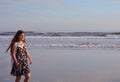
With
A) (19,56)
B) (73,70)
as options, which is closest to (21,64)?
(19,56)

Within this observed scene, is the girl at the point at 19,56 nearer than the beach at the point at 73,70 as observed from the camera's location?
Yes

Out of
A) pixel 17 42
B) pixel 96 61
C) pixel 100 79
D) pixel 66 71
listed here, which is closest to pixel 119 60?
pixel 96 61

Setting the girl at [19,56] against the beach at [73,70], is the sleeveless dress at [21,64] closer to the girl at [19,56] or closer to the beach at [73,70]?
the girl at [19,56]

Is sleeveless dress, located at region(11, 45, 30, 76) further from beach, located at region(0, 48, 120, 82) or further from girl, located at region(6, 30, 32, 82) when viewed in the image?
beach, located at region(0, 48, 120, 82)

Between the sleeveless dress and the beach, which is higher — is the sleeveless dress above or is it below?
above

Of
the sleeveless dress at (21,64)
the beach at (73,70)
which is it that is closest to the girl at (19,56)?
the sleeveless dress at (21,64)

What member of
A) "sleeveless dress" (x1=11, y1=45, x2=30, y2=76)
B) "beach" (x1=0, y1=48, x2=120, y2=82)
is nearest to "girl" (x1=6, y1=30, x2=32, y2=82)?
"sleeveless dress" (x1=11, y1=45, x2=30, y2=76)

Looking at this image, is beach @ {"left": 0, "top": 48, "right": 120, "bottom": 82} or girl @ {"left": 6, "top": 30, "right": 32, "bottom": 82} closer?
girl @ {"left": 6, "top": 30, "right": 32, "bottom": 82}

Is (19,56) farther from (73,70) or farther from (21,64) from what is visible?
(73,70)

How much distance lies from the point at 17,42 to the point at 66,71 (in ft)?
12.7

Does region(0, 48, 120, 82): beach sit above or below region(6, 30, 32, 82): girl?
below

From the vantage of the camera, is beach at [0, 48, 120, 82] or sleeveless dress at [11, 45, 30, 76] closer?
sleeveless dress at [11, 45, 30, 76]

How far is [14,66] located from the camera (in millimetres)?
7844

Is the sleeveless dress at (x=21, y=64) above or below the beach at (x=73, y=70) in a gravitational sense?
above
